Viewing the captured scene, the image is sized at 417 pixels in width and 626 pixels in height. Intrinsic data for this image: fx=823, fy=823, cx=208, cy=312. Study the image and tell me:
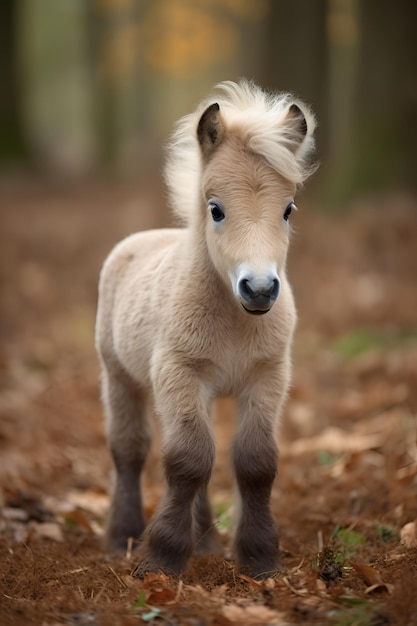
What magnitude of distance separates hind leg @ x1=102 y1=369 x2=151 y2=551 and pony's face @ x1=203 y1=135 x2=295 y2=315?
1.56 metres

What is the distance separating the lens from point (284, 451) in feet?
26.4

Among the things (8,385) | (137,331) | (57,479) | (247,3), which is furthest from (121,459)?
(247,3)

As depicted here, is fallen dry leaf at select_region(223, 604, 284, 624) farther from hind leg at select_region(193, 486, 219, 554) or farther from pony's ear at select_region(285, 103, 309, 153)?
pony's ear at select_region(285, 103, 309, 153)

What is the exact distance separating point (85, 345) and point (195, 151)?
6888 millimetres

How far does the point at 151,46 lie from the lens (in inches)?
1431

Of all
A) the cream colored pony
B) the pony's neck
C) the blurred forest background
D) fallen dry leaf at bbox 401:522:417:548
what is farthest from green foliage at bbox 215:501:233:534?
the blurred forest background

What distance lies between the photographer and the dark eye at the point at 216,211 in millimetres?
4910

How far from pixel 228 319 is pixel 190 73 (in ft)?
146

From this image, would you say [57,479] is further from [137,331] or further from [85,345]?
[85,345]

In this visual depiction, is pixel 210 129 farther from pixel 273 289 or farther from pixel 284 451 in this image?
pixel 284 451

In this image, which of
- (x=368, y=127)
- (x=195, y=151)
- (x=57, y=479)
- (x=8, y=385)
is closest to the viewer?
(x=195, y=151)

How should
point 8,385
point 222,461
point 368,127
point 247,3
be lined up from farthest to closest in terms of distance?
point 247,3 < point 368,127 < point 8,385 < point 222,461

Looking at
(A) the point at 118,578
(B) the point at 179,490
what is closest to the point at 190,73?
(B) the point at 179,490

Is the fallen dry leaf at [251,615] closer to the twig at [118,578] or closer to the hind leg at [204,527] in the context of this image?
the twig at [118,578]
